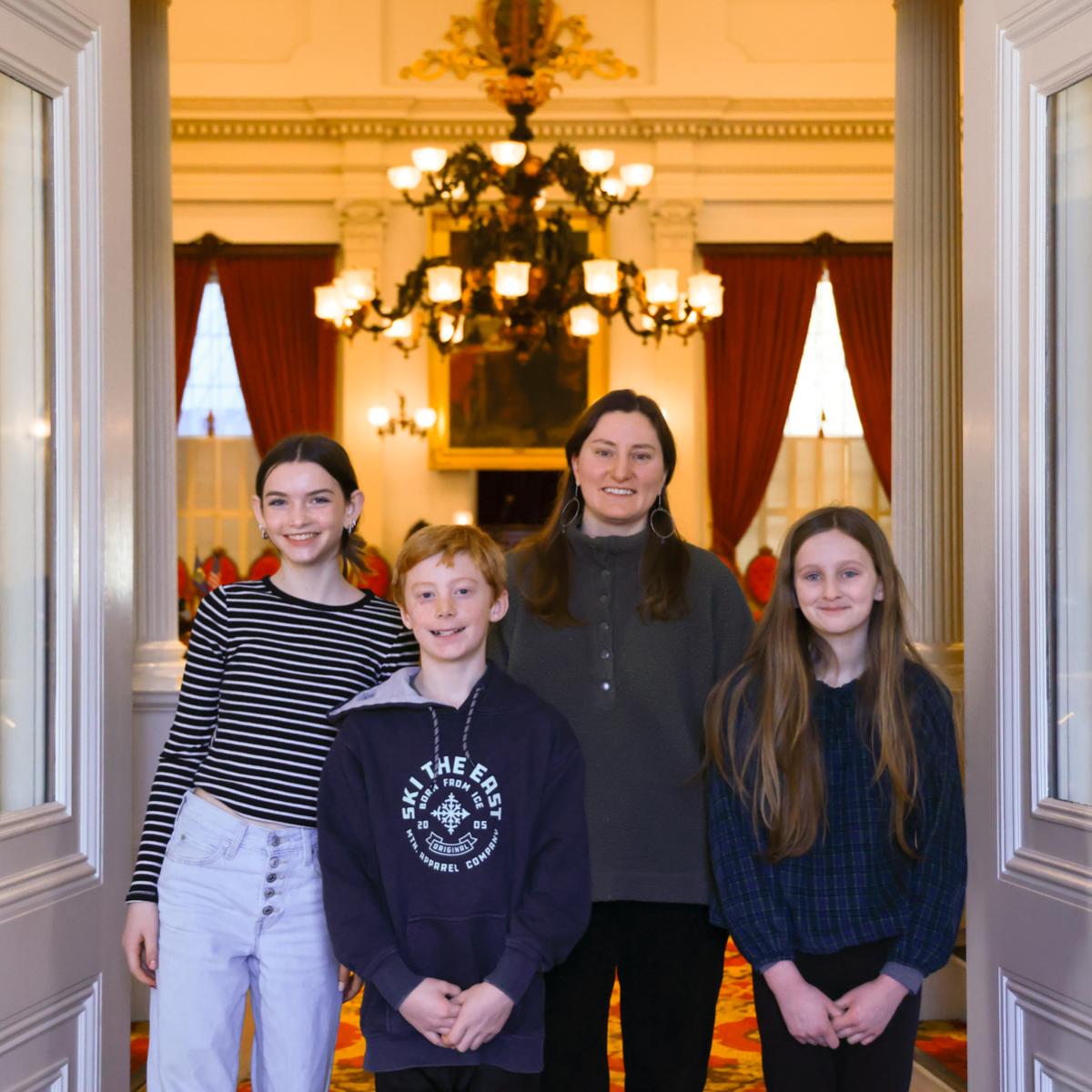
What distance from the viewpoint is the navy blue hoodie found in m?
2.22

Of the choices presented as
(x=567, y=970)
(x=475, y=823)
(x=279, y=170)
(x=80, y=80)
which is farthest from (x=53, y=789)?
(x=279, y=170)

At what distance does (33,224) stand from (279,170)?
9.60m

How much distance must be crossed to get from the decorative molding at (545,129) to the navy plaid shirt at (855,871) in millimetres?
9526

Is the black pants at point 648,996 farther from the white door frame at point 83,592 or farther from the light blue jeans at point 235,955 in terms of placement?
the white door frame at point 83,592

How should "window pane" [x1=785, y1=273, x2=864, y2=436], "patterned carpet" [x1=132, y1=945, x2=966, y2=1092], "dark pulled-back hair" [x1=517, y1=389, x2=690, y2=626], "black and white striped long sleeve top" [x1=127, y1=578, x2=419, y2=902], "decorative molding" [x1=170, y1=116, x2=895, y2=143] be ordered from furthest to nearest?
1. "window pane" [x1=785, y1=273, x2=864, y2=436]
2. "decorative molding" [x1=170, y1=116, x2=895, y2=143]
3. "patterned carpet" [x1=132, y1=945, x2=966, y2=1092]
4. "dark pulled-back hair" [x1=517, y1=389, x2=690, y2=626]
5. "black and white striped long sleeve top" [x1=127, y1=578, x2=419, y2=902]

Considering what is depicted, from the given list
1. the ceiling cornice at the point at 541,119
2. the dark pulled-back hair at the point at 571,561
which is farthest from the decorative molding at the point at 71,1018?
the ceiling cornice at the point at 541,119

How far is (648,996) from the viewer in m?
2.54

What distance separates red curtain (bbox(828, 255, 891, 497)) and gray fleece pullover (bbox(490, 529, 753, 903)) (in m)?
9.18

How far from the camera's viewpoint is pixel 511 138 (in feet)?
26.0

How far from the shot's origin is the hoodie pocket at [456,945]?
2229mm

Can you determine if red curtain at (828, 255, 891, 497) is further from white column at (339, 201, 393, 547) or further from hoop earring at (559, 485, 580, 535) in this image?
hoop earring at (559, 485, 580, 535)

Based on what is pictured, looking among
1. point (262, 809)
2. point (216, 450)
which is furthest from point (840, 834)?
point (216, 450)

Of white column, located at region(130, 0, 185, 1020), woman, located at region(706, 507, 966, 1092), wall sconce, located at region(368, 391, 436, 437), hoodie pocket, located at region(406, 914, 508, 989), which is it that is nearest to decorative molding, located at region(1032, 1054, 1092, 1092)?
woman, located at region(706, 507, 966, 1092)

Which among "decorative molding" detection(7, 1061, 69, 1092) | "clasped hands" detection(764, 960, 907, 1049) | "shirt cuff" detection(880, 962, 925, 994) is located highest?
"shirt cuff" detection(880, 962, 925, 994)
